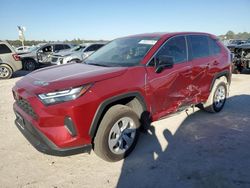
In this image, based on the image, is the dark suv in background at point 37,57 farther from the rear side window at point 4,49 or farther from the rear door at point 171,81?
the rear door at point 171,81

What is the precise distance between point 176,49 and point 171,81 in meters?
0.70

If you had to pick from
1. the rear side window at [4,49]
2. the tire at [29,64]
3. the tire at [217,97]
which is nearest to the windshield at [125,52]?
the tire at [217,97]

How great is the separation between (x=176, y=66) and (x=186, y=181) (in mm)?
1920

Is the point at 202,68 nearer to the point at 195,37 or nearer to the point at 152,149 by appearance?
the point at 195,37

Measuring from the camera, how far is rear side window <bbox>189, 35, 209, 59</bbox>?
463 cm

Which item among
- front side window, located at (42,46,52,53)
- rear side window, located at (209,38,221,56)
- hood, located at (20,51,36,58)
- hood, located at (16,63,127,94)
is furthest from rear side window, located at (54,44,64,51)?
hood, located at (16,63,127,94)

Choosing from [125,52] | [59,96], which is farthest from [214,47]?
[59,96]

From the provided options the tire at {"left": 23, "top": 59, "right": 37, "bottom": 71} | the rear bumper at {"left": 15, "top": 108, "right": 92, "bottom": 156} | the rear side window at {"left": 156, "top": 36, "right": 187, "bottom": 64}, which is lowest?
the tire at {"left": 23, "top": 59, "right": 37, "bottom": 71}

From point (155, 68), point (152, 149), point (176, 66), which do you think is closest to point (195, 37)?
point (176, 66)

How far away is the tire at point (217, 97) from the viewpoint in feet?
17.1

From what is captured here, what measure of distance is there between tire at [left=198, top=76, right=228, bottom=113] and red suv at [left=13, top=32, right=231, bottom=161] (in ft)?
0.98

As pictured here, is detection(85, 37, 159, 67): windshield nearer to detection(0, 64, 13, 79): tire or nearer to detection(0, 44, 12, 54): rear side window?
detection(0, 64, 13, 79): tire

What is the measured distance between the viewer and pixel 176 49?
14.0 feet

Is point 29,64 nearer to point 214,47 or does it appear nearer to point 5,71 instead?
point 5,71
